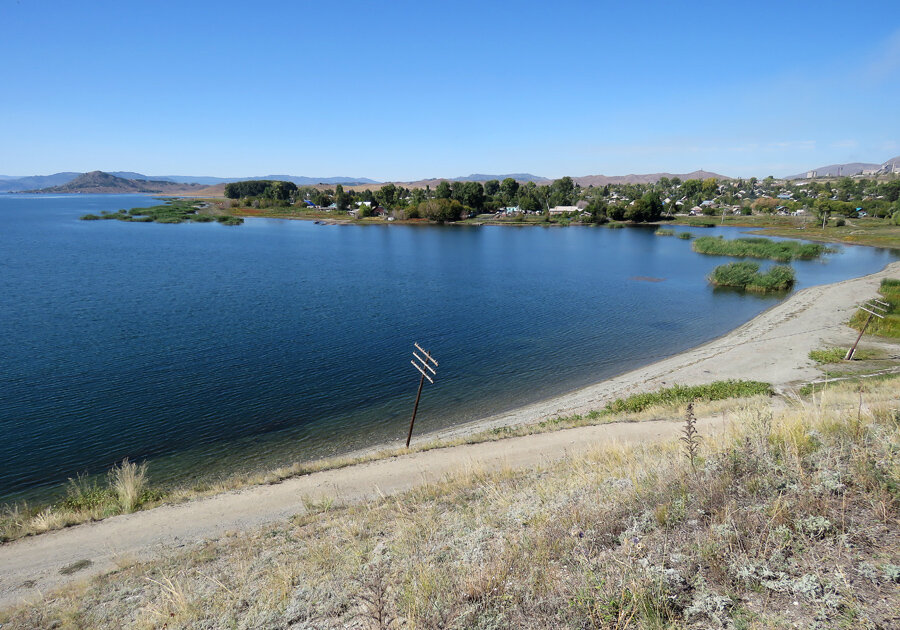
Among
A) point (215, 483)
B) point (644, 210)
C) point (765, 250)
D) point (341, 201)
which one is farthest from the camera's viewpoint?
point (341, 201)

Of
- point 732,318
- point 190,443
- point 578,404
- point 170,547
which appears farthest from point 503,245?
point 170,547

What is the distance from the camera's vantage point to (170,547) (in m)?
9.84

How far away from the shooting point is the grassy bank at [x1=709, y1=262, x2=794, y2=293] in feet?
168

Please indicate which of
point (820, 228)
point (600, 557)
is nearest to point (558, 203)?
point (820, 228)

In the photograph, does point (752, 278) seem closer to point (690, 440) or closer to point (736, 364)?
point (736, 364)

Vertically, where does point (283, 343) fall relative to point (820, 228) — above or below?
below

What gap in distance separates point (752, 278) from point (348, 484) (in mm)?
56003

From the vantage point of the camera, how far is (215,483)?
15.0 m

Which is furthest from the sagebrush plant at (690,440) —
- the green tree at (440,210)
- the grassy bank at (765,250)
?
the green tree at (440,210)

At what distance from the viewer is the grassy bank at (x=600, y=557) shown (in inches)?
181

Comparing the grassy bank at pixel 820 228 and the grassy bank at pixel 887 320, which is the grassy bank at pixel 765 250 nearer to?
the grassy bank at pixel 820 228

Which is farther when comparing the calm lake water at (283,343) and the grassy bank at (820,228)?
the grassy bank at (820,228)

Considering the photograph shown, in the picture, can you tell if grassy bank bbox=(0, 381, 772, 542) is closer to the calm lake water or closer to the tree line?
the calm lake water

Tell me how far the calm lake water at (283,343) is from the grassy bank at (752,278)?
10.7 ft
